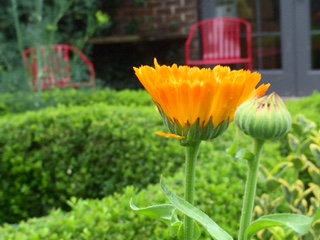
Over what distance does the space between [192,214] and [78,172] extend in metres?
2.31

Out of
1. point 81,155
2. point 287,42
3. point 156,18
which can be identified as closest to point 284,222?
point 81,155

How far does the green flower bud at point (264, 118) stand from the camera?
0.72 meters

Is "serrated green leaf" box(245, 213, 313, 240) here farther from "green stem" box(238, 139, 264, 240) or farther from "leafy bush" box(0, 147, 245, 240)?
"leafy bush" box(0, 147, 245, 240)

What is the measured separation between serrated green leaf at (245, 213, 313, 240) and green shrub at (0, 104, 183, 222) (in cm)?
204

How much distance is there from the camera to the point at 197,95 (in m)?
0.72

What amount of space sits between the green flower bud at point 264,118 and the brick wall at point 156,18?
701 centimetres

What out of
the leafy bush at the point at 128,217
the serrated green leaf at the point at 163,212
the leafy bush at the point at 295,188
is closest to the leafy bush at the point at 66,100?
the leafy bush at the point at 128,217

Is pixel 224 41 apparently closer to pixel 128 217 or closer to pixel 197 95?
pixel 128 217

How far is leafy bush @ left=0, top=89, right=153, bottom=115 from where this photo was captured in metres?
4.38

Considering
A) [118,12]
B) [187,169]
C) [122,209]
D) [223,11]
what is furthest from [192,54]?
[187,169]

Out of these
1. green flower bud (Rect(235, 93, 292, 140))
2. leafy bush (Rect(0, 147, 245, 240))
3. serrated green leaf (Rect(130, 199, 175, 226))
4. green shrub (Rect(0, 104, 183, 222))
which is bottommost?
green shrub (Rect(0, 104, 183, 222))

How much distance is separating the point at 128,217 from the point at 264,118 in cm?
87

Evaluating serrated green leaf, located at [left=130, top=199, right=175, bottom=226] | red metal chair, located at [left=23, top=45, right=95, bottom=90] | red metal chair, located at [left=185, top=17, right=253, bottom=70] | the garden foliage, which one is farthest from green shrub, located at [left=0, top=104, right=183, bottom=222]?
red metal chair, located at [left=185, top=17, right=253, bottom=70]

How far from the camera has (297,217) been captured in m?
0.72
